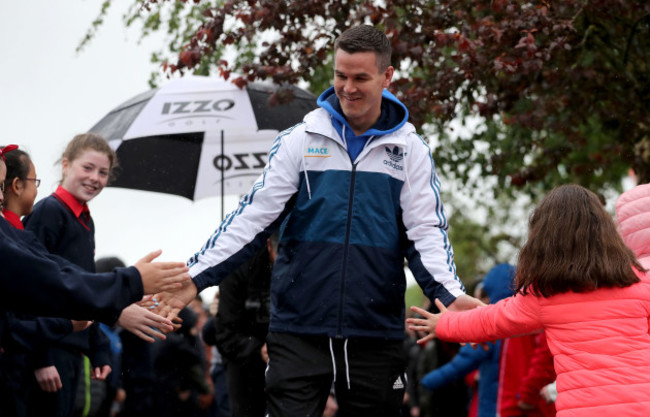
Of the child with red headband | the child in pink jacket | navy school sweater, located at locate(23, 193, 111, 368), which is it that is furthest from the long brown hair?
navy school sweater, located at locate(23, 193, 111, 368)

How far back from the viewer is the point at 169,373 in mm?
11188

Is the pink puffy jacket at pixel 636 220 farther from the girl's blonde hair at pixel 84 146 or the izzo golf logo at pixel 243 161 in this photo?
the izzo golf logo at pixel 243 161

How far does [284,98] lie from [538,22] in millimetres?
2216

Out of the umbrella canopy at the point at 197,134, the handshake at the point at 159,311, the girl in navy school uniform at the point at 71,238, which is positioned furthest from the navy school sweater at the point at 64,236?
the umbrella canopy at the point at 197,134

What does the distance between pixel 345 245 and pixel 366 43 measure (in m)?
1.10

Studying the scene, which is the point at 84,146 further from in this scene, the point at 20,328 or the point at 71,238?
the point at 20,328

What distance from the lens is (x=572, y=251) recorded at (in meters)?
4.56

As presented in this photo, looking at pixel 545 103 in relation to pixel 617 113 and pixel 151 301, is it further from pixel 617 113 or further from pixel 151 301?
Answer: pixel 151 301

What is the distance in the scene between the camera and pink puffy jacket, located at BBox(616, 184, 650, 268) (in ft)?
17.2

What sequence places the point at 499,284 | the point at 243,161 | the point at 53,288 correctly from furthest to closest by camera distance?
1. the point at 243,161
2. the point at 499,284
3. the point at 53,288

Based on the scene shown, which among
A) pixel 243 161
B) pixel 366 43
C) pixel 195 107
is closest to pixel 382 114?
pixel 366 43

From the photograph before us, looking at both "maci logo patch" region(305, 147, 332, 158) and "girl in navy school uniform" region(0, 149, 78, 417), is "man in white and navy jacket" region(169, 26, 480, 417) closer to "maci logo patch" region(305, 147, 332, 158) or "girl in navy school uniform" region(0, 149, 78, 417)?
"maci logo patch" region(305, 147, 332, 158)

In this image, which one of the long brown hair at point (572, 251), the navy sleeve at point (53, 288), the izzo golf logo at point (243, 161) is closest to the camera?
the navy sleeve at point (53, 288)

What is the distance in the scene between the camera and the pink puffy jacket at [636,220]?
524cm
